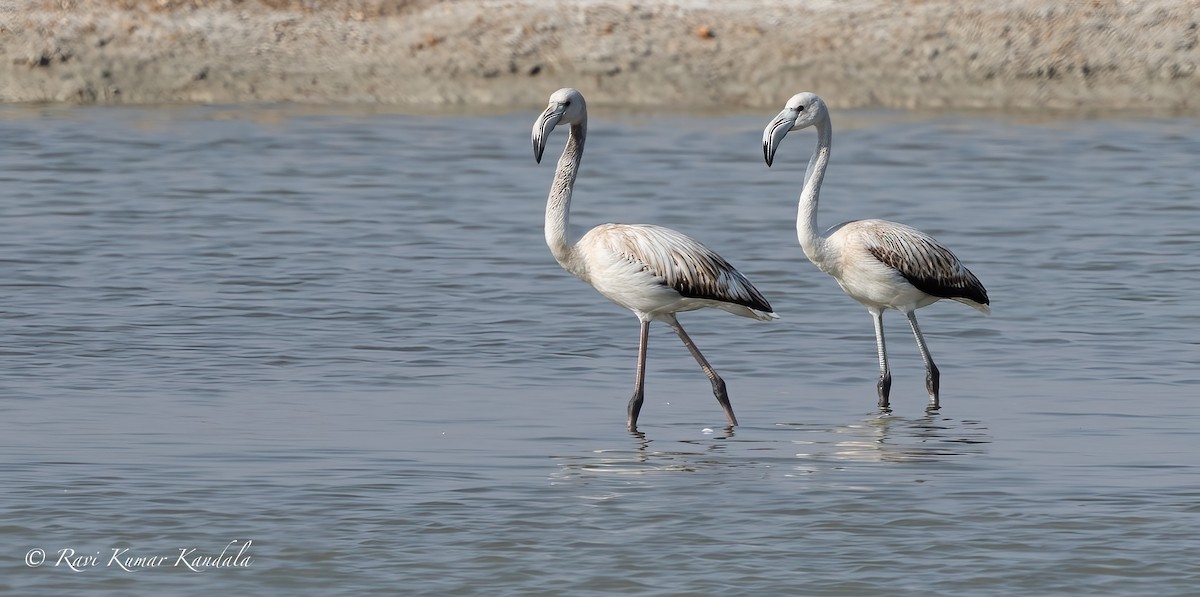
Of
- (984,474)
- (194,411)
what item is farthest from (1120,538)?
(194,411)

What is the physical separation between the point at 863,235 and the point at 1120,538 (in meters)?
2.99

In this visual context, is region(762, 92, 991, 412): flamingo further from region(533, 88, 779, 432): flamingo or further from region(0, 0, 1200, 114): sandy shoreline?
region(0, 0, 1200, 114): sandy shoreline

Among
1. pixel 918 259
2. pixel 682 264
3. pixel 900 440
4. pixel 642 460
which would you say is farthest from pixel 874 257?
pixel 642 460

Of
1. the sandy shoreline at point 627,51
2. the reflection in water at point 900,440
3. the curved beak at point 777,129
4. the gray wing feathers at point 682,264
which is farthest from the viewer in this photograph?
the sandy shoreline at point 627,51

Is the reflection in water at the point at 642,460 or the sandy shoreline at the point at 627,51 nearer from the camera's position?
the reflection in water at the point at 642,460

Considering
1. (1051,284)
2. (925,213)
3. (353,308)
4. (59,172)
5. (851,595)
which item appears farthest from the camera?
(59,172)

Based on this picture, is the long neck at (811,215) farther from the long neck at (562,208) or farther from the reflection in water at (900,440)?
the long neck at (562,208)

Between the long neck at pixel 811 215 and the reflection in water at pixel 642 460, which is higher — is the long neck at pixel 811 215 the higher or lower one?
the higher one

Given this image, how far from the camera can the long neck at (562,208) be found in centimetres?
928

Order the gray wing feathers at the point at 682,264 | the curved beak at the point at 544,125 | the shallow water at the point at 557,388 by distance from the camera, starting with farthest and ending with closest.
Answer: the gray wing feathers at the point at 682,264 < the curved beak at the point at 544,125 < the shallow water at the point at 557,388

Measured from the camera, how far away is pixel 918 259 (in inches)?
388

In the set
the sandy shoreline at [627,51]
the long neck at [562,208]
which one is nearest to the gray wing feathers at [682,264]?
the long neck at [562,208]

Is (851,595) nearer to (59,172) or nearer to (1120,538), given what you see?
(1120,538)

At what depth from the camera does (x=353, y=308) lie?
40.4 feet
